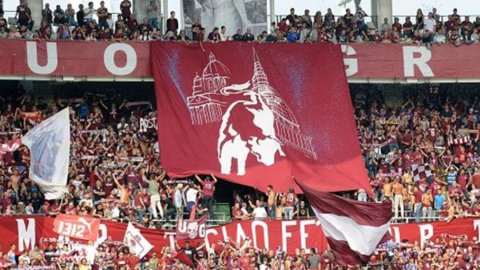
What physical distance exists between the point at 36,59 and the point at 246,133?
5732mm

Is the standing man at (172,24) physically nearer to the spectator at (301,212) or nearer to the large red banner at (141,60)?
the large red banner at (141,60)

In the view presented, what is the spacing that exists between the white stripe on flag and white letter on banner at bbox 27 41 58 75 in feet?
38.7

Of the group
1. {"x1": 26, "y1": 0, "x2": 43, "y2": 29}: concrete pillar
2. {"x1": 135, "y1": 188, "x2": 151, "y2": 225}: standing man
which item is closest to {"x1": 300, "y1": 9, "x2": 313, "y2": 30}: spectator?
{"x1": 26, "y1": 0, "x2": 43, "y2": 29}: concrete pillar

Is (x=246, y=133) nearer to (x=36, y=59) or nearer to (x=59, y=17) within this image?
(x=36, y=59)

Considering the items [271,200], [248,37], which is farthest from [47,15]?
[271,200]

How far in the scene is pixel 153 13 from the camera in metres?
43.6

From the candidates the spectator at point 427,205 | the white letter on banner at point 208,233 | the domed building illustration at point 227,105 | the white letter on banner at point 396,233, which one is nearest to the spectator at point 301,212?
the white letter on banner at point 396,233

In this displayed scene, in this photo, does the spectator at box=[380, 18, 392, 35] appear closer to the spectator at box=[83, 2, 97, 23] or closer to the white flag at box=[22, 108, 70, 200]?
the spectator at box=[83, 2, 97, 23]

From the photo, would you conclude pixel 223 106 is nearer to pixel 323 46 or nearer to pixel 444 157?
pixel 323 46

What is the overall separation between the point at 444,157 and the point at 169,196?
8414mm

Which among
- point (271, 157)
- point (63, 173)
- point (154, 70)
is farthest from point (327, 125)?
point (63, 173)

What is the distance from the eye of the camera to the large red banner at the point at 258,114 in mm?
40219

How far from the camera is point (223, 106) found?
135 feet

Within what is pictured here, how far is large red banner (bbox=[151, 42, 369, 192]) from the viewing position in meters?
40.2
